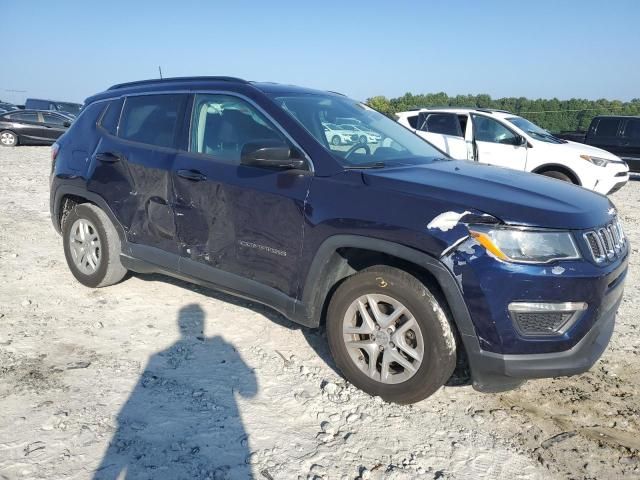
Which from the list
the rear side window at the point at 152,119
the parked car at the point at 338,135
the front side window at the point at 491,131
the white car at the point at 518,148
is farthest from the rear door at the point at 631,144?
the rear side window at the point at 152,119

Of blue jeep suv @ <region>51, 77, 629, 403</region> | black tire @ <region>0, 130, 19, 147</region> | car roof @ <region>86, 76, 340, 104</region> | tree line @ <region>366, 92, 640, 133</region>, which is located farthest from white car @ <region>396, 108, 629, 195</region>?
black tire @ <region>0, 130, 19, 147</region>

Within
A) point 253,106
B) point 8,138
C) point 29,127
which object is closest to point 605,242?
point 253,106

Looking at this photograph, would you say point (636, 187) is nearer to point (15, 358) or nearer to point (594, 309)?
point (594, 309)

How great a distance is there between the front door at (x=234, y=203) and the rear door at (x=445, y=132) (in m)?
7.04

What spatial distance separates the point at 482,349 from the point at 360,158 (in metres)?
1.39

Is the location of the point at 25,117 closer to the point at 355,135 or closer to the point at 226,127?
the point at 226,127

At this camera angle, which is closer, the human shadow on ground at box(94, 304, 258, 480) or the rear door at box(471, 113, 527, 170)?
the human shadow on ground at box(94, 304, 258, 480)

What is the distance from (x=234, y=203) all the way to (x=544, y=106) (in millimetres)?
33403

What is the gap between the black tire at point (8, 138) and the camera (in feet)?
56.8

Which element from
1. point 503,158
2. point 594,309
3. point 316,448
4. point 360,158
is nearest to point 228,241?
point 360,158

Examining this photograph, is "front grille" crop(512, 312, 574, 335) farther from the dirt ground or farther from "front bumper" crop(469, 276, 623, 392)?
the dirt ground

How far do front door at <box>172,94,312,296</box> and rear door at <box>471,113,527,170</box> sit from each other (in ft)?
22.6

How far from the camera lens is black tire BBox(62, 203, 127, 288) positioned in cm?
433

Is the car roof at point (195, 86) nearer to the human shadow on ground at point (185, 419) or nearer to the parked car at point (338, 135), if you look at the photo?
the parked car at point (338, 135)
